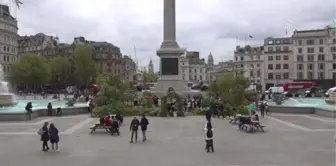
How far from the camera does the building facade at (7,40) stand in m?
118

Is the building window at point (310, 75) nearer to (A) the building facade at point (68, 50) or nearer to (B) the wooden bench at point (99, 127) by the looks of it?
(A) the building facade at point (68, 50)

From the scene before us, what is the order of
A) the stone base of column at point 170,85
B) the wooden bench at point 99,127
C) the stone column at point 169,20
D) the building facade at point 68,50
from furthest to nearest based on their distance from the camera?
the building facade at point 68,50 → the stone column at point 169,20 → the stone base of column at point 170,85 → the wooden bench at point 99,127

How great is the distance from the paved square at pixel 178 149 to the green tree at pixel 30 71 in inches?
3330

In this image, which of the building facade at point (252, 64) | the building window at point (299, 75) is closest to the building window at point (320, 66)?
the building window at point (299, 75)

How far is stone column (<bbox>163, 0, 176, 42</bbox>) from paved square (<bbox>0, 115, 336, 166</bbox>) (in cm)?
3212

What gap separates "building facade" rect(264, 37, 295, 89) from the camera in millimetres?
136750

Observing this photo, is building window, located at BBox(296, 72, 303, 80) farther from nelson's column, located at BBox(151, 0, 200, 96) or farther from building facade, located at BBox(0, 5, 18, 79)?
building facade, located at BBox(0, 5, 18, 79)

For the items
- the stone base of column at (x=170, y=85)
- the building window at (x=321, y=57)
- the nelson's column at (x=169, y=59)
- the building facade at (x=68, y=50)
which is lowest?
the stone base of column at (x=170, y=85)

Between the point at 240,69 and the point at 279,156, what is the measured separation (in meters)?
138

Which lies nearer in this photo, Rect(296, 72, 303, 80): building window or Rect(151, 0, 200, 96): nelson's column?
Rect(151, 0, 200, 96): nelson's column

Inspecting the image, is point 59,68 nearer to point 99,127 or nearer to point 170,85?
point 170,85

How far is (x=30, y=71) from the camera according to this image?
108812 mm

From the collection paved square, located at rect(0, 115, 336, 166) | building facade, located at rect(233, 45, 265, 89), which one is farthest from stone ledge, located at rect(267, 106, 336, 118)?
building facade, located at rect(233, 45, 265, 89)

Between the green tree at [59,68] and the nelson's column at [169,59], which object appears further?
the green tree at [59,68]
